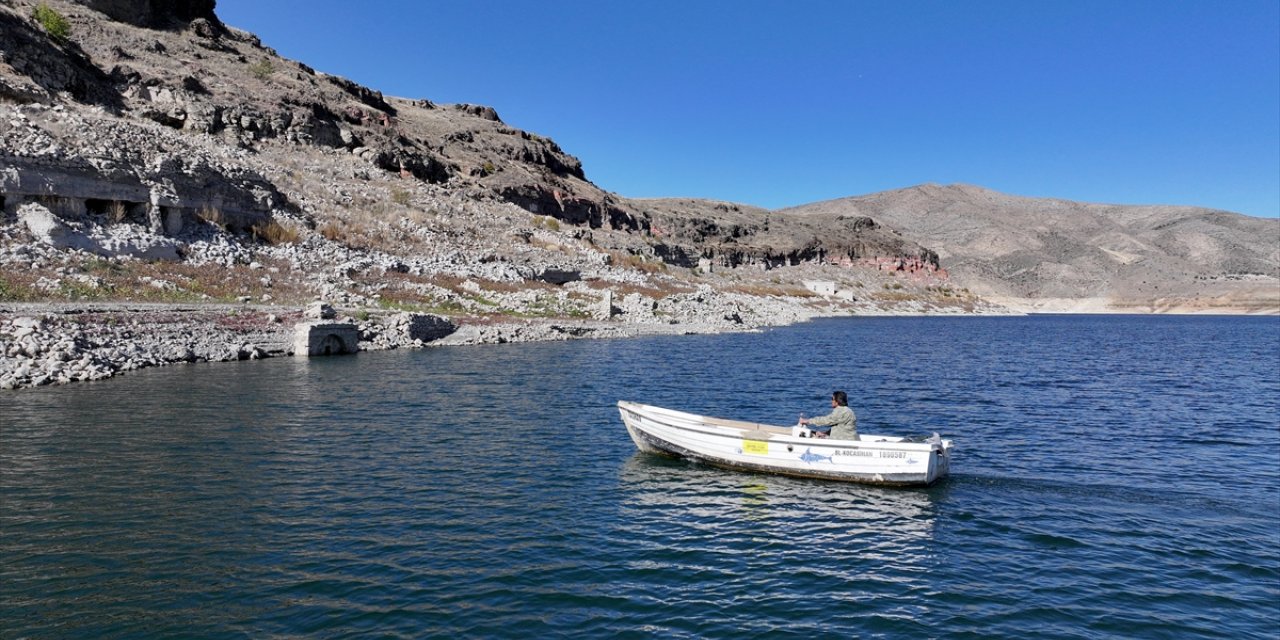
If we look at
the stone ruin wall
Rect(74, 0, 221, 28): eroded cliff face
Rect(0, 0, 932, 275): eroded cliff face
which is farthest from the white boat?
Rect(74, 0, 221, 28): eroded cliff face

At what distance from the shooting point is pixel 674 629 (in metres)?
9.59

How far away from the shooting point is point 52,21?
7475 centimetres

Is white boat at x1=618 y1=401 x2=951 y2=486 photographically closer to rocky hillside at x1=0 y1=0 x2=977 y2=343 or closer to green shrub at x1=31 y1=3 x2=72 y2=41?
rocky hillside at x1=0 y1=0 x2=977 y2=343

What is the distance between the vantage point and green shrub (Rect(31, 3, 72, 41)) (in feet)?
241

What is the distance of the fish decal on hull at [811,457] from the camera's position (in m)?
16.9

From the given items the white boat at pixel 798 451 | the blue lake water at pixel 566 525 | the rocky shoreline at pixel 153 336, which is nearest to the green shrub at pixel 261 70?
the rocky shoreline at pixel 153 336

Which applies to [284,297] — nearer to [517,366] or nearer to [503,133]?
[517,366]

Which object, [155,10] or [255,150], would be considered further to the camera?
[155,10]

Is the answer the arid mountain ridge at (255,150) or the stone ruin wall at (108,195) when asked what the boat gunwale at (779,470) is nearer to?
the stone ruin wall at (108,195)

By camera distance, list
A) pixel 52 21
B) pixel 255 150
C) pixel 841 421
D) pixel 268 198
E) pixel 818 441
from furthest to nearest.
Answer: pixel 52 21 → pixel 255 150 → pixel 268 198 → pixel 841 421 → pixel 818 441

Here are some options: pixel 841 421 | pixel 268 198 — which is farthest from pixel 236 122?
pixel 841 421

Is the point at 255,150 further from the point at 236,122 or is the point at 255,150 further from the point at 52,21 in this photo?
the point at 52,21

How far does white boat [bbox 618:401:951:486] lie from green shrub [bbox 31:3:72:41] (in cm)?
8721

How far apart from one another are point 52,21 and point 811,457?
96.5 metres
